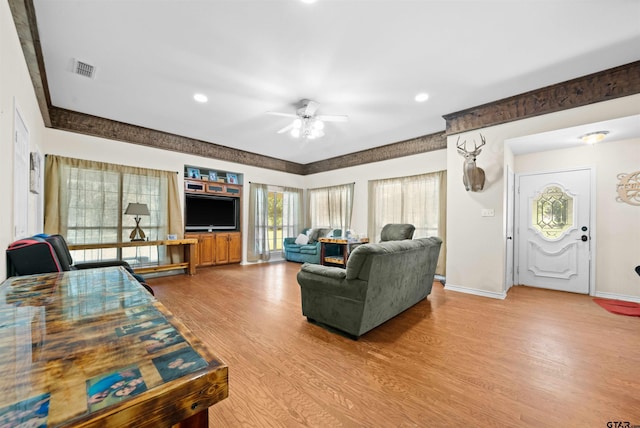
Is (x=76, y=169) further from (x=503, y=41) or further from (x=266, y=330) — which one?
(x=503, y=41)

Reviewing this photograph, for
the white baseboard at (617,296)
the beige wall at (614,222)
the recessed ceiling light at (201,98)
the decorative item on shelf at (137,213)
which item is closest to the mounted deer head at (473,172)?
the beige wall at (614,222)

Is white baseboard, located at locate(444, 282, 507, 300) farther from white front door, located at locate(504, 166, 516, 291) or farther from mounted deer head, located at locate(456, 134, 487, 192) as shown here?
mounted deer head, located at locate(456, 134, 487, 192)

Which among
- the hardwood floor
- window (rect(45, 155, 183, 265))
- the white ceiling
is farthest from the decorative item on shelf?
the hardwood floor

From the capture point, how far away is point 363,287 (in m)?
2.39

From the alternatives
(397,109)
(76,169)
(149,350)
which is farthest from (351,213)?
(149,350)

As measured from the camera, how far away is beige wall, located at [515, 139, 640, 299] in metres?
3.62

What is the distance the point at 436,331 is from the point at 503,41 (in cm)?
291

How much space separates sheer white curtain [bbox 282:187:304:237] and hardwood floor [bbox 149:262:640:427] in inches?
160

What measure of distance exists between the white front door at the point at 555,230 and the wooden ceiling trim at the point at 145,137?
226 inches

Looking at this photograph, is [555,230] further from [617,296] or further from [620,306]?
[620,306]

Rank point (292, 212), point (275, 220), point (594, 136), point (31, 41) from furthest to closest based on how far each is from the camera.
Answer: point (292, 212), point (275, 220), point (594, 136), point (31, 41)

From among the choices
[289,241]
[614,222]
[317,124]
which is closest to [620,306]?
[614,222]

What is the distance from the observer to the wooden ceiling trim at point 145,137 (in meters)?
4.21

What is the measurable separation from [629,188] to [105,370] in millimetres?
5772
